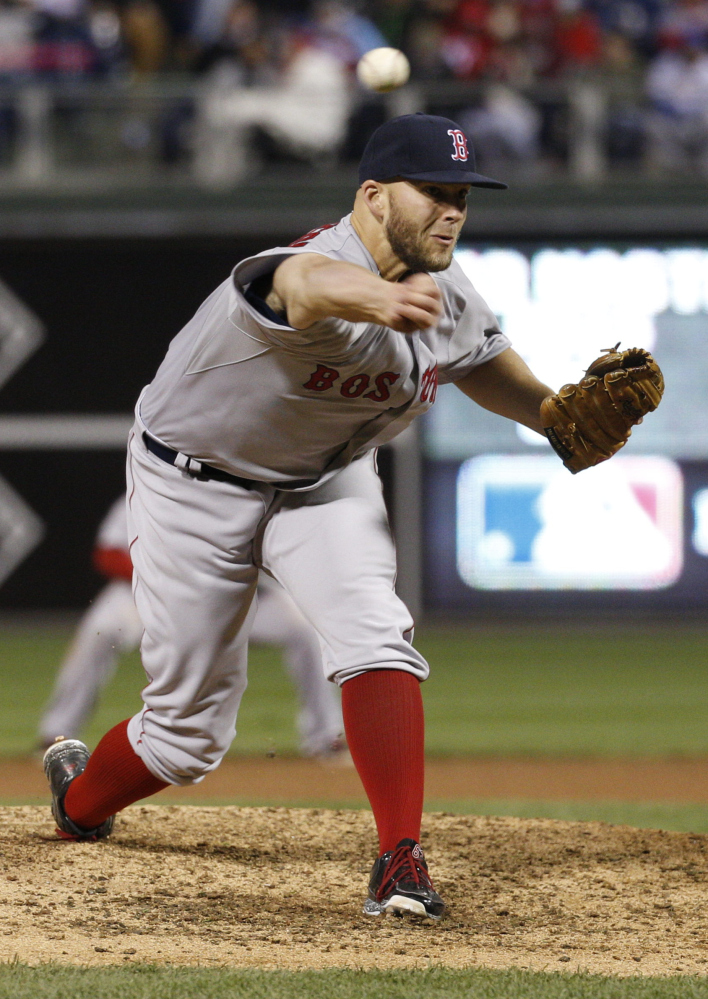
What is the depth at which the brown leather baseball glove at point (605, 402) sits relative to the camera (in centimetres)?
311

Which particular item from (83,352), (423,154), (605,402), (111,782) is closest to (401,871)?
(111,782)

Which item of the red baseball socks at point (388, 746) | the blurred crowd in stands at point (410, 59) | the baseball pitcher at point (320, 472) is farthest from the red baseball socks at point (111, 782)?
the blurred crowd in stands at point (410, 59)

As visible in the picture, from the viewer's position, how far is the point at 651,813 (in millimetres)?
4664

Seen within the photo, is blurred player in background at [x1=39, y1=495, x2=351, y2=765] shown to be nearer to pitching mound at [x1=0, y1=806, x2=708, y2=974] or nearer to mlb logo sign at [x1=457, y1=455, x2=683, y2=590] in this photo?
pitching mound at [x1=0, y1=806, x2=708, y2=974]

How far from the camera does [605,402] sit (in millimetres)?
3125

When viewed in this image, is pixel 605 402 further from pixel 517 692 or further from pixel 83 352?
pixel 83 352

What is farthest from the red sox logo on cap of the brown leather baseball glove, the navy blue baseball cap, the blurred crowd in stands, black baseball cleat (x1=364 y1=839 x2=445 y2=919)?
the blurred crowd in stands

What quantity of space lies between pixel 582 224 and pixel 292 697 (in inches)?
151

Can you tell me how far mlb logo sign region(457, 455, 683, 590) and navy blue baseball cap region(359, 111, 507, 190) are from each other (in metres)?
6.32

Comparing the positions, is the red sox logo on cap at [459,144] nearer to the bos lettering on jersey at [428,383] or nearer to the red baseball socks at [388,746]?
the bos lettering on jersey at [428,383]

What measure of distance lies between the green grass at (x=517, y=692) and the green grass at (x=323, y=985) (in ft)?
10.4

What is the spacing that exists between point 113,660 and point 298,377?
9.96 ft

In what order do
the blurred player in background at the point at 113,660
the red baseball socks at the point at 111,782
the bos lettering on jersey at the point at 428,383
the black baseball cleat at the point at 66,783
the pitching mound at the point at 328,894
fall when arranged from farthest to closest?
the blurred player in background at the point at 113,660 → the black baseball cleat at the point at 66,783 → the red baseball socks at the point at 111,782 → the bos lettering on jersey at the point at 428,383 → the pitching mound at the point at 328,894

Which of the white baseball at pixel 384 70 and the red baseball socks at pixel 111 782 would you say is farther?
the white baseball at pixel 384 70
